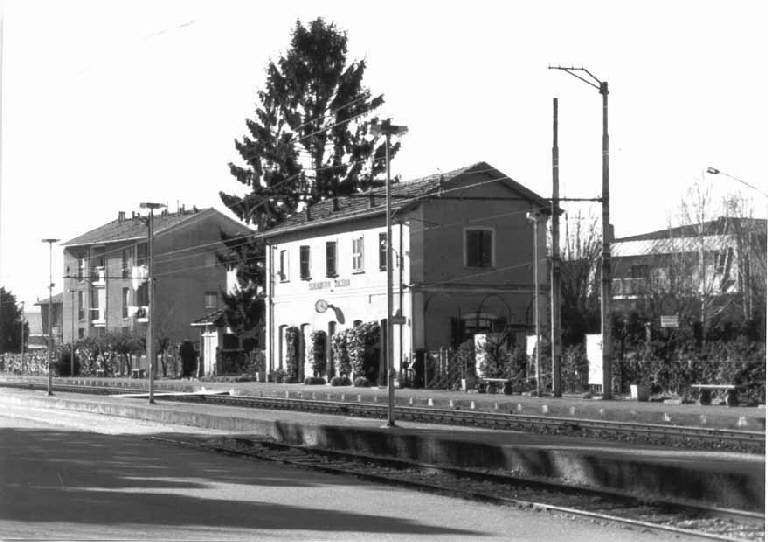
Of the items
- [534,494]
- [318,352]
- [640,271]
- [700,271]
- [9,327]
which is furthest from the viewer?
[9,327]

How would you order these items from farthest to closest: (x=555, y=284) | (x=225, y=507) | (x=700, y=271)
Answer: (x=700, y=271) < (x=555, y=284) < (x=225, y=507)

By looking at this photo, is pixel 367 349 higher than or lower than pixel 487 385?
higher

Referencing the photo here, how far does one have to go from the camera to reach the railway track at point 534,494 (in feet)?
40.6

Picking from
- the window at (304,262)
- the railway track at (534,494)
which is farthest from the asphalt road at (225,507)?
the window at (304,262)

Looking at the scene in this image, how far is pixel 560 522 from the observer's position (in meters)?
13.0

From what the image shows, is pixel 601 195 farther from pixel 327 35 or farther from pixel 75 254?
pixel 75 254

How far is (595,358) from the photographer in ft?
130

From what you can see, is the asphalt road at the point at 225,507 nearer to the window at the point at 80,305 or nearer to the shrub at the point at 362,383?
the shrub at the point at 362,383

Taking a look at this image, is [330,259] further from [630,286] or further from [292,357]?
[630,286]

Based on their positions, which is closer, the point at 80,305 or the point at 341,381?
the point at 341,381

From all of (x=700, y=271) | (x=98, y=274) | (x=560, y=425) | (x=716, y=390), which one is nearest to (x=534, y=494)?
(x=560, y=425)

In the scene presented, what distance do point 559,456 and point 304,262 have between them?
41104mm

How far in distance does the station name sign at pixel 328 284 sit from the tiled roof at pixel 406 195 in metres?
2.43

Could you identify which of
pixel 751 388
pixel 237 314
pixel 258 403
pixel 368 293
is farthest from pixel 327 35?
pixel 751 388
